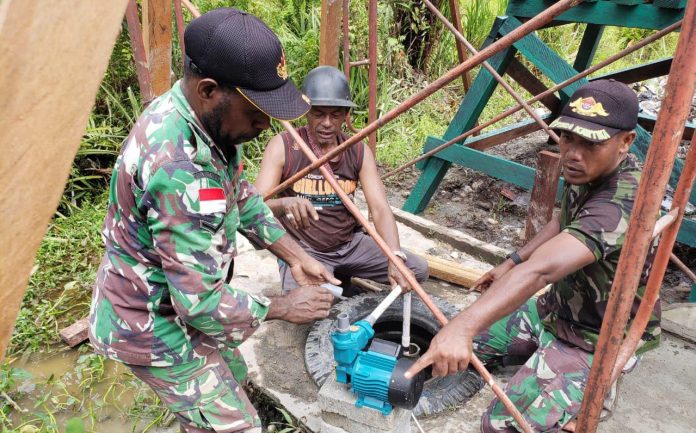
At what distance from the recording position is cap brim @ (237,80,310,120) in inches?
66.0

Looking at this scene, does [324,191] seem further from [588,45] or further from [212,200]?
[588,45]

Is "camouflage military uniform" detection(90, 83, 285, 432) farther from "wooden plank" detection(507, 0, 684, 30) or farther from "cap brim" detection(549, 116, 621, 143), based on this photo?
"wooden plank" detection(507, 0, 684, 30)

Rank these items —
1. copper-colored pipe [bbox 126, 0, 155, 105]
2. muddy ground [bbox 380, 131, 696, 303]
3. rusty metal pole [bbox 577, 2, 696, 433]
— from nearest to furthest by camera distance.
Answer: rusty metal pole [bbox 577, 2, 696, 433]
copper-colored pipe [bbox 126, 0, 155, 105]
muddy ground [bbox 380, 131, 696, 303]

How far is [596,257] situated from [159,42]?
276cm

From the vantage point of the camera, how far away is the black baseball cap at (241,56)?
1638mm

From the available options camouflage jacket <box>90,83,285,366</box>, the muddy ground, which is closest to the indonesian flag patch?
camouflage jacket <box>90,83,285,366</box>

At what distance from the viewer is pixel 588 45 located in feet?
18.2

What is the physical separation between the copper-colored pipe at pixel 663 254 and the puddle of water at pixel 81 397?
2258 millimetres

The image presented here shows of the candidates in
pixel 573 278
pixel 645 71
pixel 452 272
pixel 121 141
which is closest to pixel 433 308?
pixel 573 278

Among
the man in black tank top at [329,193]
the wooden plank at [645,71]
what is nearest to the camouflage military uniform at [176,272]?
the man in black tank top at [329,193]

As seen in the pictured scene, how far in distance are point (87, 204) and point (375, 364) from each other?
393 cm

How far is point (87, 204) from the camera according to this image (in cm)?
505

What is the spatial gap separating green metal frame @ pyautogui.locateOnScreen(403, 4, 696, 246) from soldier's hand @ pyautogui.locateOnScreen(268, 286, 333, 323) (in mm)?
2918

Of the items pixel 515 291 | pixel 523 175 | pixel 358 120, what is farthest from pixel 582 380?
pixel 358 120
